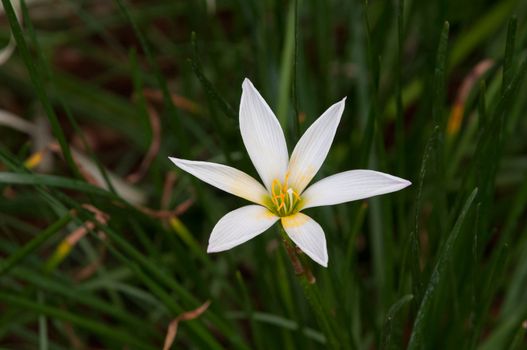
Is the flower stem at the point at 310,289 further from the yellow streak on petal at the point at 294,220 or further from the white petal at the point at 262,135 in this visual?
the white petal at the point at 262,135

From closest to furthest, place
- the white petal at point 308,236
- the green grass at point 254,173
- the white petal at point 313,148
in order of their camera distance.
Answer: the white petal at point 308,236 → the white petal at point 313,148 → the green grass at point 254,173

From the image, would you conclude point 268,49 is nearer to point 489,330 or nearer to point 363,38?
point 363,38

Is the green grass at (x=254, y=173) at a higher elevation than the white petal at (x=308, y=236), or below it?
→ higher

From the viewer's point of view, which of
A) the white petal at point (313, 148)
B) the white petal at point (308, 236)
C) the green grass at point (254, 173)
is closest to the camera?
the white petal at point (308, 236)

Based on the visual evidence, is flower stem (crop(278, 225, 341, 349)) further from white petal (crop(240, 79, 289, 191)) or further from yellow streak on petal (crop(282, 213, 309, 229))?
white petal (crop(240, 79, 289, 191))

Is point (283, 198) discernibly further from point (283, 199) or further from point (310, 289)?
point (310, 289)

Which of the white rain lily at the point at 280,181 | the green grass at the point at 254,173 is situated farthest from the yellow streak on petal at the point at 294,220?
the green grass at the point at 254,173

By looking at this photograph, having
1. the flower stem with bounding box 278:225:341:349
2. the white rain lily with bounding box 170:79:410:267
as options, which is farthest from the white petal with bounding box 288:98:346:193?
the flower stem with bounding box 278:225:341:349
